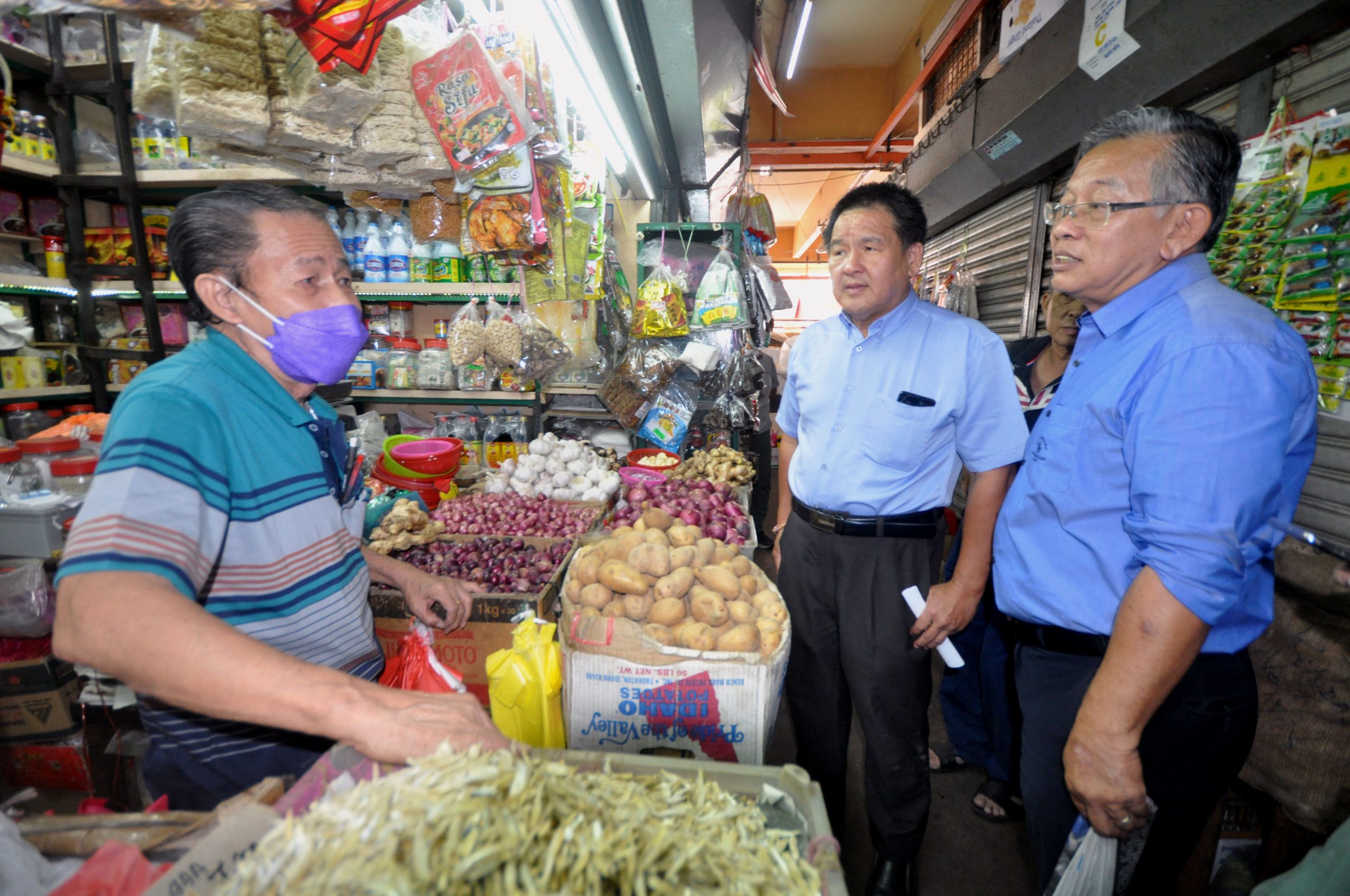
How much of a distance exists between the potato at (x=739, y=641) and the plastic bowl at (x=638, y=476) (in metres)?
1.86

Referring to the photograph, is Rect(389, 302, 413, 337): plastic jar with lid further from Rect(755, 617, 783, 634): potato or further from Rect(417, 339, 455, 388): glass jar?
Rect(755, 617, 783, 634): potato

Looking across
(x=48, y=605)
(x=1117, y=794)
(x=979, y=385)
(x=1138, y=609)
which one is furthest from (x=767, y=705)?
(x=48, y=605)

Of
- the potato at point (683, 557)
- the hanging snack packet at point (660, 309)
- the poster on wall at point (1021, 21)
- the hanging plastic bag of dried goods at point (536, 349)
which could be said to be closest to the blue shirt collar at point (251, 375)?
the potato at point (683, 557)

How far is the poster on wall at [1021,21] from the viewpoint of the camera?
10.6 feet

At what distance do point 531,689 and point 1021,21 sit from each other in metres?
4.62

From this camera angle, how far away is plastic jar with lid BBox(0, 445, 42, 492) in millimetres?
2500

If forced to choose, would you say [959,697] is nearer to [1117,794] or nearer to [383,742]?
[1117,794]

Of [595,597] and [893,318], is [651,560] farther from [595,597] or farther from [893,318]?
[893,318]

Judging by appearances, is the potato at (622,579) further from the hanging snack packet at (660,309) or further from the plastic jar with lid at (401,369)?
the plastic jar with lid at (401,369)

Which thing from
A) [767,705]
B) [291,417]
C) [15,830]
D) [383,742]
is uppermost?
[291,417]

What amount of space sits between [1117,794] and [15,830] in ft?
6.29

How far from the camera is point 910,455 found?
1.95 metres

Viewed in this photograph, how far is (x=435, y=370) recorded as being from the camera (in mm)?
3734

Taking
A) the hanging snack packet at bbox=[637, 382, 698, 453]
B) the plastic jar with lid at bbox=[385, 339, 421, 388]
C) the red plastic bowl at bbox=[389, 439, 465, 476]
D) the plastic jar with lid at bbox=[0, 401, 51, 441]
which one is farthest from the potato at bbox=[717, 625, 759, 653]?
the plastic jar with lid at bbox=[0, 401, 51, 441]
